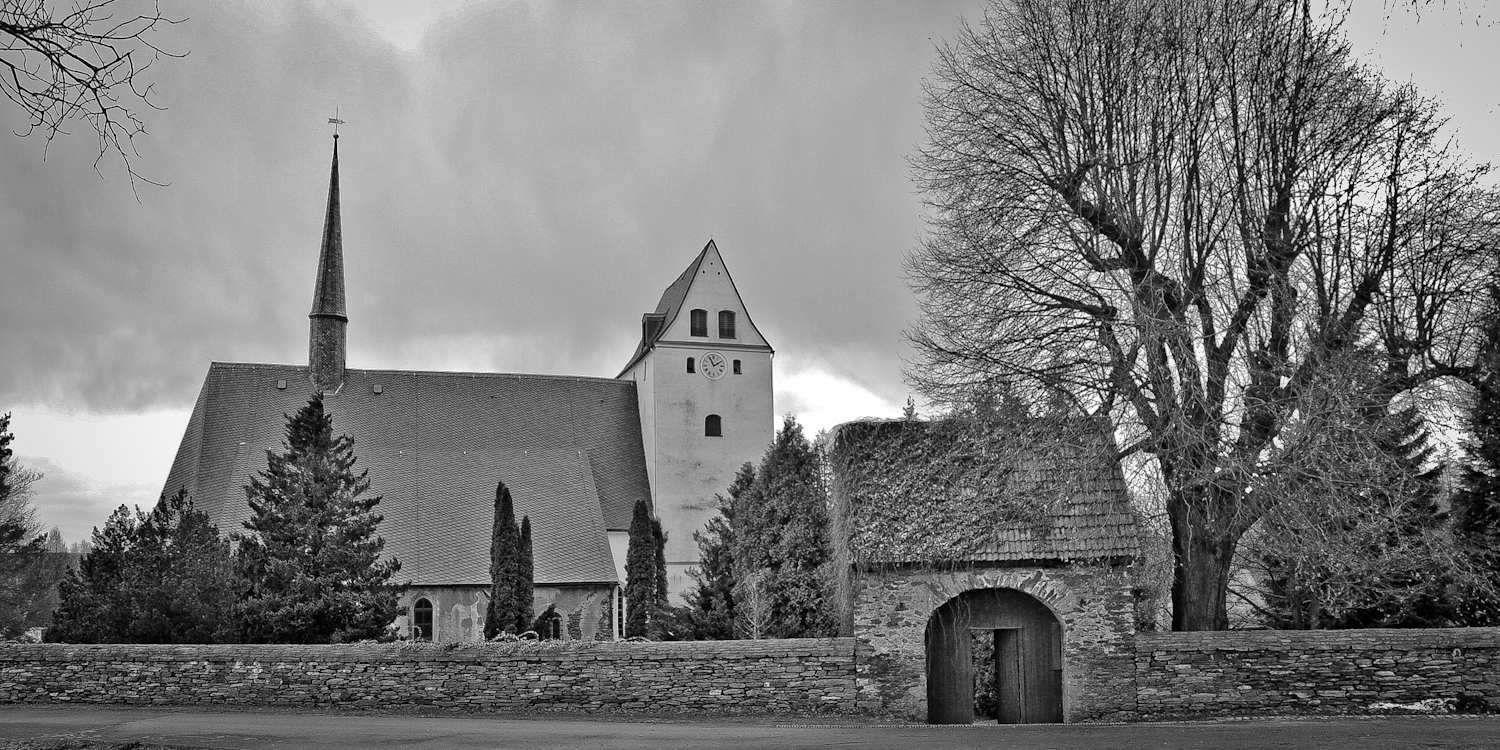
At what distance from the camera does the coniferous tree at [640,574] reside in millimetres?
31219

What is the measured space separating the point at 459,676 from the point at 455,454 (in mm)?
22666

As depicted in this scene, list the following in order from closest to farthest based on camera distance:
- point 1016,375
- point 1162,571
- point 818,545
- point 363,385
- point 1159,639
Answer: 1. point 1159,639
2. point 1016,375
3. point 1162,571
4. point 818,545
5. point 363,385

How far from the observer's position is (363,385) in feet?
128

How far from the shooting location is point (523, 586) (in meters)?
29.5

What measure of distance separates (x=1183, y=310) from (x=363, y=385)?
29.5m

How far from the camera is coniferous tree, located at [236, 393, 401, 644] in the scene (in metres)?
21.8

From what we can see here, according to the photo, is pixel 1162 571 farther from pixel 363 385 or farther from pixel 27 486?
pixel 27 486

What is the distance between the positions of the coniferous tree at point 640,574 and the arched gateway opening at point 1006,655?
51.9ft

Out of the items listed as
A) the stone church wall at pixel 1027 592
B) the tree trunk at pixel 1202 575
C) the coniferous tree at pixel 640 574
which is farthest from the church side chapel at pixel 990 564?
the coniferous tree at pixel 640 574

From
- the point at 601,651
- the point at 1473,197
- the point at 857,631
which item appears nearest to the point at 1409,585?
the point at 1473,197

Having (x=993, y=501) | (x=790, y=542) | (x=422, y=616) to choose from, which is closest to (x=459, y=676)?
(x=790, y=542)

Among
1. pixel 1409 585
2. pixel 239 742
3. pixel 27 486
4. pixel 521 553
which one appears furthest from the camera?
pixel 27 486

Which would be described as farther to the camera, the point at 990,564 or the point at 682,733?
the point at 990,564

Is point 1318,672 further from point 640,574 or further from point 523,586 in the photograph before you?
point 640,574
